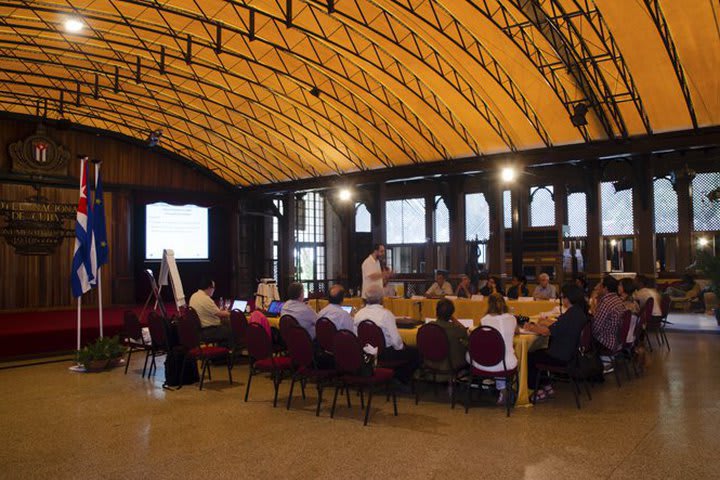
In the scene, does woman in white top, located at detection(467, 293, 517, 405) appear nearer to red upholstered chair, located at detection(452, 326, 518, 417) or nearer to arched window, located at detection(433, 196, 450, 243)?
red upholstered chair, located at detection(452, 326, 518, 417)

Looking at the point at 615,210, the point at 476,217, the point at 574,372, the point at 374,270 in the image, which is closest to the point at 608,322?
the point at 574,372

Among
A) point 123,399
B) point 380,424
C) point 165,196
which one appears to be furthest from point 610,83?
point 165,196

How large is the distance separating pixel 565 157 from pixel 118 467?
1254cm

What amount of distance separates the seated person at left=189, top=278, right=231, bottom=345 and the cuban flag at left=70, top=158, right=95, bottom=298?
7.62ft

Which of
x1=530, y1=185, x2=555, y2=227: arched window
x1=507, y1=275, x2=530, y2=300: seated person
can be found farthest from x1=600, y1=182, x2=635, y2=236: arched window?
x1=507, y1=275, x2=530, y2=300: seated person

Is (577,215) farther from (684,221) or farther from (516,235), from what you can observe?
(516,235)

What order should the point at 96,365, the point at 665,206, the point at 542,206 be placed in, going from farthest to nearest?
the point at 542,206, the point at 665,206, the point at 96,365

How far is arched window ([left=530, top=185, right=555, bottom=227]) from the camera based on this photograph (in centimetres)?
2103

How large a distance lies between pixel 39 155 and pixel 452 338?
617 inches

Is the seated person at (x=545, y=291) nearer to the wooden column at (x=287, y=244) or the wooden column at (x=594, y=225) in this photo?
the wooden column at (x=594, y=225)

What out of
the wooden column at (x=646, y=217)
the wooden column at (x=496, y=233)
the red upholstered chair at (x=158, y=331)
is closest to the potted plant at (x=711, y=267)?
the wooden column at (x=646, y=217)

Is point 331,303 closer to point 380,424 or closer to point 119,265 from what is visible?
point 380,424

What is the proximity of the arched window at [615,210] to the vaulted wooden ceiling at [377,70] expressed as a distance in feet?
21.8

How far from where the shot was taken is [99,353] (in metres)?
9.21
